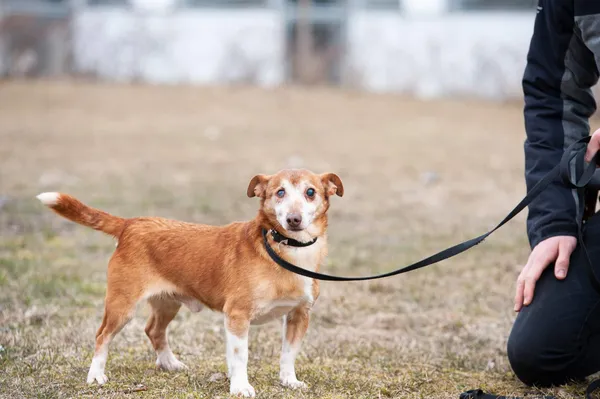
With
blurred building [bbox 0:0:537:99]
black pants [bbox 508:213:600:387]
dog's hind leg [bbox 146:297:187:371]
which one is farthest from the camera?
blurred building [bbox 0:0:537:99]

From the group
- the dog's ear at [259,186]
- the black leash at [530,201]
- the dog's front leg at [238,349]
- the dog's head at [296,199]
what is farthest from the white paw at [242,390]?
the dog's ear at [259,186]

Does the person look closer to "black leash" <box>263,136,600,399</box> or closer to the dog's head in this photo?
"black leash" <box>263,136,600,399</box>

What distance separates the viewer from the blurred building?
2147 cm

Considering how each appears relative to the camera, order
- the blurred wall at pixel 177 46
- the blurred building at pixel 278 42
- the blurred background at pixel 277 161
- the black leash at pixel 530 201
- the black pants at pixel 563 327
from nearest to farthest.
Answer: the black leash at pixel 530 201
the black pants at pixel 563 327
the blurred background at pixel 277 161
the blurred building at pixel 278 42
the blurred wall at pixel 177 46

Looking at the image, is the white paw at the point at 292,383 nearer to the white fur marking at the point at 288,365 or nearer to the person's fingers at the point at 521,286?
the white fur marking at the point at 288,365

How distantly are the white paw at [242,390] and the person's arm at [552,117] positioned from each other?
1.28 meters

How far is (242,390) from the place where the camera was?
3.54 metres

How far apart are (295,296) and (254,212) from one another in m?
5.66

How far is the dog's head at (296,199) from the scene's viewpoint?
343 cm

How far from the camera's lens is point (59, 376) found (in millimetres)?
3842

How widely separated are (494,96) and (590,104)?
1669cm

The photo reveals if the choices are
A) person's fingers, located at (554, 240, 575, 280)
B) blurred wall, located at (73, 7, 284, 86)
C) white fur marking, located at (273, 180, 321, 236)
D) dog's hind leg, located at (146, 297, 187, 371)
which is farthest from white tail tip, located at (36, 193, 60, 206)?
blurred wall, located at (73, 7, 284, 86)

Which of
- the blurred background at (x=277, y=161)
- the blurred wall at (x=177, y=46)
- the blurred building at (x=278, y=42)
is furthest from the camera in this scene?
the blurred wall at (x=177, y=46)

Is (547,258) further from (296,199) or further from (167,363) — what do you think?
(167,363)
